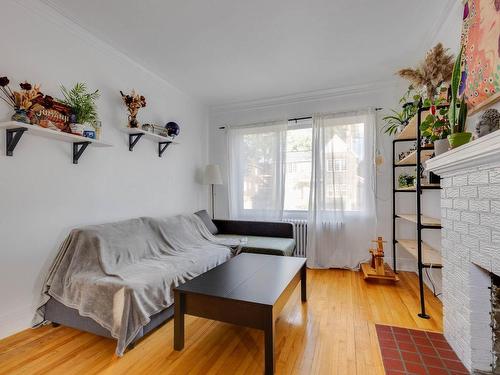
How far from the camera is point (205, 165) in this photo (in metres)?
4.23

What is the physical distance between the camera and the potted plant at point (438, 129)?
5.97ft

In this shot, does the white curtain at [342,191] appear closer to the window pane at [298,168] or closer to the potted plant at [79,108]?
the window pane at [298,168]

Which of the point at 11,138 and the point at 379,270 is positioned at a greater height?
the point at 11,138

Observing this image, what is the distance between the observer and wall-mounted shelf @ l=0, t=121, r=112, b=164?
175 cm

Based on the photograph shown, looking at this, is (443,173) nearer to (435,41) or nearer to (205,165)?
(435,41)

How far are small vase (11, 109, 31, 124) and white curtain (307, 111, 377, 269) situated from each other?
3034 millimetres

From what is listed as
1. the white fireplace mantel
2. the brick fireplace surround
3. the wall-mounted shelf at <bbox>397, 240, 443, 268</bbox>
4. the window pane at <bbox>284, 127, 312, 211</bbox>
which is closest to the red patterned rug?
the brick fireplace surround

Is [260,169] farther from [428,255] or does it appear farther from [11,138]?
[11,138]

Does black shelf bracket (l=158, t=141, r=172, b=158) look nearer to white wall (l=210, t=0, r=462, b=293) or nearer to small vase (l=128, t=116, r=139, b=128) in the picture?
small vase (l=128, t=116, r=139, b=128)

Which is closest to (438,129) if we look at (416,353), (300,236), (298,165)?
(416,353)

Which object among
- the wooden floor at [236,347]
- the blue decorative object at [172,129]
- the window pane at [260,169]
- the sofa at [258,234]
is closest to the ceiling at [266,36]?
the blue decorative object at [172,129]

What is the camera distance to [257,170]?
3980 millimetres

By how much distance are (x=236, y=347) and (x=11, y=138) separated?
2.12 meters

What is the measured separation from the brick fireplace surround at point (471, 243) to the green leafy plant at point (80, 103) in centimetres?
268
